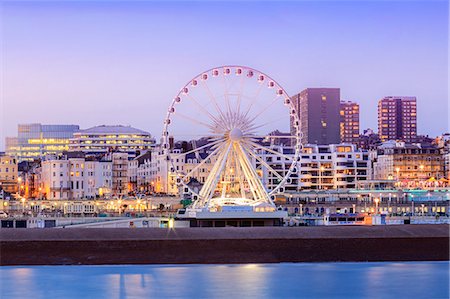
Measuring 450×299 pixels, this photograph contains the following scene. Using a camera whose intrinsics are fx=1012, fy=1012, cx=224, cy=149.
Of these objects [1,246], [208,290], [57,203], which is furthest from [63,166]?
[208,290]

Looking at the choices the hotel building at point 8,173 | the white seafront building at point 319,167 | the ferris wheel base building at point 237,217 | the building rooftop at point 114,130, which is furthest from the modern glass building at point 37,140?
the ferris wheel base building at point 237,217

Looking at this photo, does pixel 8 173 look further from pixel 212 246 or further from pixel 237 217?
pixel 212 246

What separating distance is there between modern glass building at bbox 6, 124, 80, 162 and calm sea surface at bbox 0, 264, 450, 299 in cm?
13619

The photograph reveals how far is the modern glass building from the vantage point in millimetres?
172750

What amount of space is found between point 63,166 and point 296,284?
7133 cm

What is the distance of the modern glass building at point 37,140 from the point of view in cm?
17275

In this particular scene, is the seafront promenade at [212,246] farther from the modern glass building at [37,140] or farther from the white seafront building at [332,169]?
the modern glass building at [37,140]

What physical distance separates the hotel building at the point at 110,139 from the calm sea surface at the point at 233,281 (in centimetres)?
11581

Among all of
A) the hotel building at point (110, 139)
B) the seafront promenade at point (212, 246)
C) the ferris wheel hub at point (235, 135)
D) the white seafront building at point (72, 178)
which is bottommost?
the seafront promenade at point (212, 246)

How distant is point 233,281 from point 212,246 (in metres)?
4.38

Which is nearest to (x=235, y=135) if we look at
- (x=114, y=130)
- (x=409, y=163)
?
(x=409, y=163)

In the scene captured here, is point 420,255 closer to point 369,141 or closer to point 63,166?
point 63,166

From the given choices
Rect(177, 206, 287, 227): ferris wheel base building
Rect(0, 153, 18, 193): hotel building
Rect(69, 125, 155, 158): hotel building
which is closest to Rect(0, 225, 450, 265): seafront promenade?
Rect(177, 206, 287, 227): ferris wheel base building

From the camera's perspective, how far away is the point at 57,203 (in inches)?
3236
